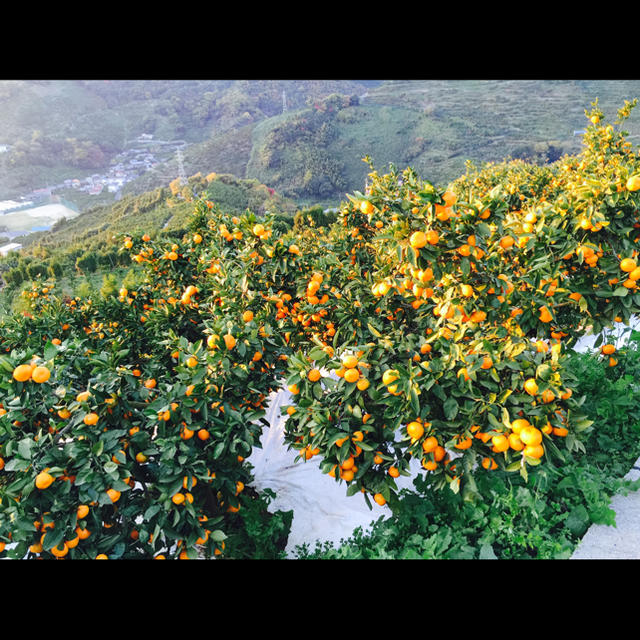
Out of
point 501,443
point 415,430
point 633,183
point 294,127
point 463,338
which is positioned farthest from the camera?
point 294,127

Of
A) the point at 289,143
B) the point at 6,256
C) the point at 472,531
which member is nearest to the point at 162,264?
the point at 472,531

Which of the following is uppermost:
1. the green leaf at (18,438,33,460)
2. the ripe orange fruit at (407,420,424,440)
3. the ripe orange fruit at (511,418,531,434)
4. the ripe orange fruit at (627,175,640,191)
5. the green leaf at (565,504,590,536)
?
the ripe orange fruit at (627,175,640,191)

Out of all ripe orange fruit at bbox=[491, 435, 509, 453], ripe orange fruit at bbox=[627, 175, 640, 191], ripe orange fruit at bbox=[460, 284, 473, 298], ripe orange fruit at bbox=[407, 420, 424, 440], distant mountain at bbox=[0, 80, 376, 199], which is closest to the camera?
ripe orange fruit at bbox=[491, 435, 509, 453]

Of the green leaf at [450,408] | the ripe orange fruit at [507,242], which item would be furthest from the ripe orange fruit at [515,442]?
the ripe orange fruit at [507,242]

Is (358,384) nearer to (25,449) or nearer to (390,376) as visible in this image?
(390,376)

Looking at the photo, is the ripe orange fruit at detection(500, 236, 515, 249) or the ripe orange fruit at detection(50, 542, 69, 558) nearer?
the ripe orange fruit at detection(50, 542, 69, 558)

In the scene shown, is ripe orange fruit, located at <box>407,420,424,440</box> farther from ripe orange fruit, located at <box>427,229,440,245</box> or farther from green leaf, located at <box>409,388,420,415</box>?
ripe orange fruit, located at <box>427,229,440,245</box>

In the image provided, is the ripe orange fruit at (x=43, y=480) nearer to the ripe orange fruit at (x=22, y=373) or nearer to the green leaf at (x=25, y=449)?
the green leaf at (x=25, y=449)

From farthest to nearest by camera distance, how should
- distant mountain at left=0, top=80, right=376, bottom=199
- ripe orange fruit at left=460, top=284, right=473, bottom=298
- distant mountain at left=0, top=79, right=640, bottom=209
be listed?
distant mountain at left=0, top=80, right=376, bottom=199, distant mountain at left=0, top=79, right=640, bottom=209, ripe orange fruit at left=460, top=284, right=473, bottom=298

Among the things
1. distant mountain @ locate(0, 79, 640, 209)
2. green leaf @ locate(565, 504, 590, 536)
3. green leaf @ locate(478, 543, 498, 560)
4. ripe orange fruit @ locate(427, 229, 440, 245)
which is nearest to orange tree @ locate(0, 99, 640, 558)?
ripe orange fruit @ locate(427, 229, 440, 245)

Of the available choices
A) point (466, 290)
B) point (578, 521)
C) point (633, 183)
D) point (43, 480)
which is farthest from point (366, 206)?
point (578, 521)
